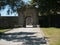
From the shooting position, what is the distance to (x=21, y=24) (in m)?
52.8

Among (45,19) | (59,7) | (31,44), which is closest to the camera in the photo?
(31,44)

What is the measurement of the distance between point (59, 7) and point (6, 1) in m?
20.8

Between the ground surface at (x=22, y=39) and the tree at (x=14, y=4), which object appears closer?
the ground surface at (x=22, y=39)

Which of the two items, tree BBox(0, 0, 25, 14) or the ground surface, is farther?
tree BBox(0, 0, 25, 14)

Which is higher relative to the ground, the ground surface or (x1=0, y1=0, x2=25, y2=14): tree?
(x1=0, y1=0, x2=25, y2=14): tree

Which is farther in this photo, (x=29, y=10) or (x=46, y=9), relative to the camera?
(x=29, y=10)

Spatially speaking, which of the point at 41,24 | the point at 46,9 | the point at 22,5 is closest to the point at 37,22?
the point at 41,24

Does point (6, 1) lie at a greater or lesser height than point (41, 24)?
greater

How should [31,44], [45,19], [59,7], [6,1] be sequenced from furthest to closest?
[45,19] → [59,7] → [6,1] → [31,44]

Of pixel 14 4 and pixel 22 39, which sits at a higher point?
pixel 14 4

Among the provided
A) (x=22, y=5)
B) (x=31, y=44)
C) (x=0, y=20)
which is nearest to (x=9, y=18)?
(x=0, y=20)

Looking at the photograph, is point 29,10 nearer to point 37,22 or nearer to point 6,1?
point 37,22

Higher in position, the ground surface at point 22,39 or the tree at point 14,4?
the tree at point 14,4

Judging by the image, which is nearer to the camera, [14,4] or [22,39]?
[22,39]
